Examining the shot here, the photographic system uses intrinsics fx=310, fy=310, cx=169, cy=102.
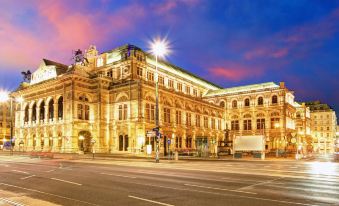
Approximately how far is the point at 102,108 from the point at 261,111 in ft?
149

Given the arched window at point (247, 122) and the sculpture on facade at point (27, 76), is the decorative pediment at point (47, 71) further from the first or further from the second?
the arched window at point (247, 122)

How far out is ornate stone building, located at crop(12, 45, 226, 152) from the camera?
188ft

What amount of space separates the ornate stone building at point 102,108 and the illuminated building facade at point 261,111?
1886 cm

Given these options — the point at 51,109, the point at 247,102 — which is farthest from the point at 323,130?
the point at 51,109

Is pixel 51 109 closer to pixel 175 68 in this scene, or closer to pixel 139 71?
pixel 139 71

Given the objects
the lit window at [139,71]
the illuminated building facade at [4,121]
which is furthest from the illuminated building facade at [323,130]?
the illuminated building facade at [4,121]

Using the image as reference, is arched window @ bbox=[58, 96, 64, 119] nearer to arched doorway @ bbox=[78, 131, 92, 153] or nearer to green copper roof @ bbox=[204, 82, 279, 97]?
arched doorway @ bbox=[78, 131, 92, 153]

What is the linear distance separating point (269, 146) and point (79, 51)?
54035 mm

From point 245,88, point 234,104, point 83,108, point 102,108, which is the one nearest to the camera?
point 83,108

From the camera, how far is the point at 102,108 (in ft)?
200

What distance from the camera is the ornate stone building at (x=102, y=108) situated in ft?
188

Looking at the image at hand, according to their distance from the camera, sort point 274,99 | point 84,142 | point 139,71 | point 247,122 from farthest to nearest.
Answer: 1. point 247,122
2. point 274,99
3. point 139,71
4. point 84,142

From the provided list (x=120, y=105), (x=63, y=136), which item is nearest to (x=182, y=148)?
(x=120, y=105)

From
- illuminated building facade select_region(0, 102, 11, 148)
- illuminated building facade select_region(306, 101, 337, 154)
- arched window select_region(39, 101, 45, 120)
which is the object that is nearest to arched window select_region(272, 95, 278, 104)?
arched window select_region(39, 101, 45, 120)
